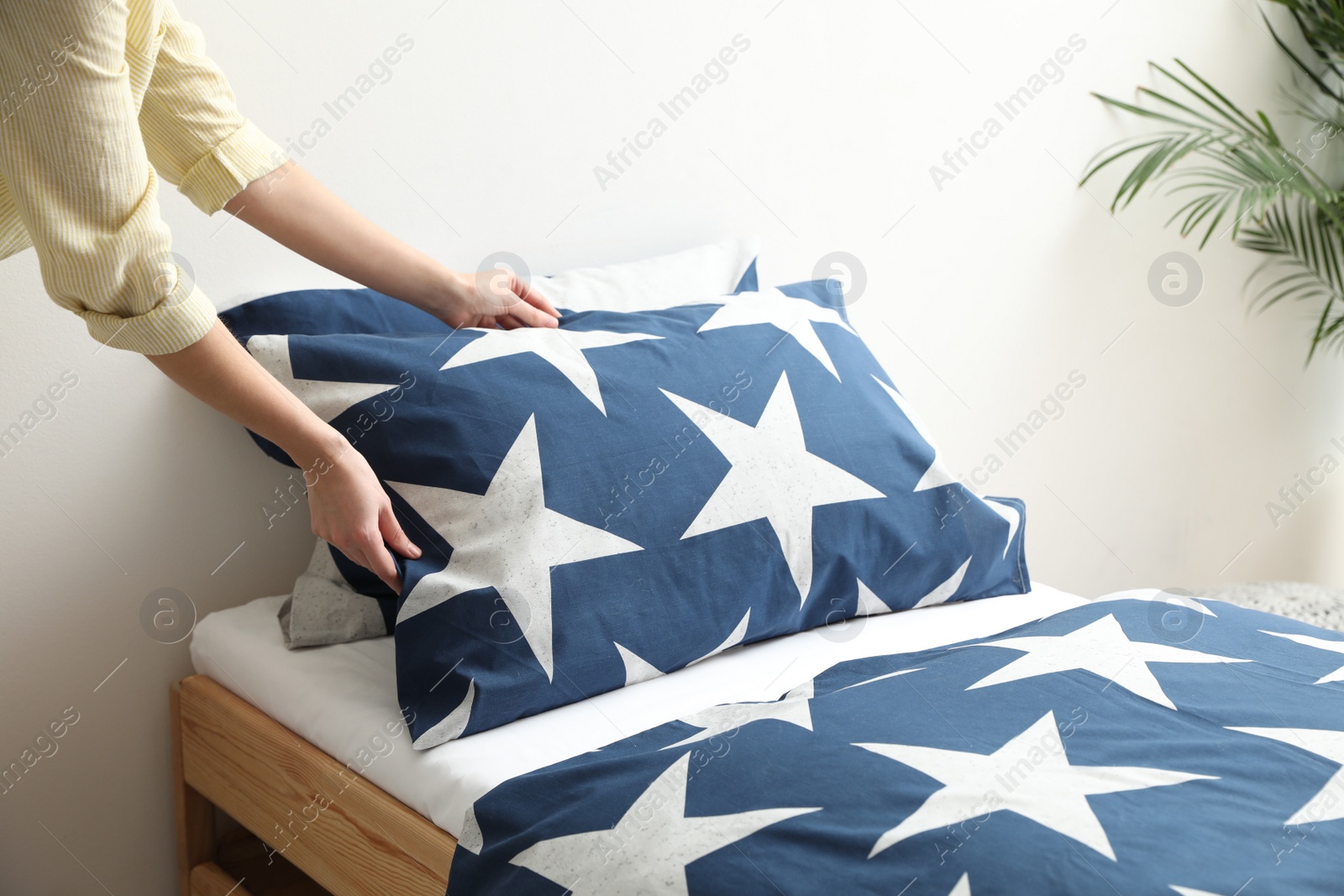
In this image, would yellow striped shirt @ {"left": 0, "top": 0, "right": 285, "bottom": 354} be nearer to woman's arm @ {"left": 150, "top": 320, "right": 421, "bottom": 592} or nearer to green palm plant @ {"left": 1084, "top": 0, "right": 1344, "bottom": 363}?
woman's arm @ {"left": 150, "top": 320, "right": 421, "bottom": 592}

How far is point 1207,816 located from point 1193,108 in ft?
5.98

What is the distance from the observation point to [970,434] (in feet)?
6.23

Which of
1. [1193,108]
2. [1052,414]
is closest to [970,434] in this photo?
[1052,414]

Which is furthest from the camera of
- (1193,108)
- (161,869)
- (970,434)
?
(1193,108)

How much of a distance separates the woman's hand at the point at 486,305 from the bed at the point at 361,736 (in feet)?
1.17

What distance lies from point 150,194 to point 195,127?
0.24m

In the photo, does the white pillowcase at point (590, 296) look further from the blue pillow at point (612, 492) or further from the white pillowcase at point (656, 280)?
the blue pillow at point (612, 492)

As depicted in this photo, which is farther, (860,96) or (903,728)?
(860,96)

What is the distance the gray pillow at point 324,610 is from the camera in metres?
1.01

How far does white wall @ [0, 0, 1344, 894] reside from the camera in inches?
42.2

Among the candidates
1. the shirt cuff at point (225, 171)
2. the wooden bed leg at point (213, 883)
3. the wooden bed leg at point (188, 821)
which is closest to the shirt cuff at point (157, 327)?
the shirt cuff at point (225, 171)

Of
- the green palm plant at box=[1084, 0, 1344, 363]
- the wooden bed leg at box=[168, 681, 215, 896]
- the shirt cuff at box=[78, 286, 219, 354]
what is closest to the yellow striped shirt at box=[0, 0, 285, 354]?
the shirt cuff at box=[78, 286, 219, 354]

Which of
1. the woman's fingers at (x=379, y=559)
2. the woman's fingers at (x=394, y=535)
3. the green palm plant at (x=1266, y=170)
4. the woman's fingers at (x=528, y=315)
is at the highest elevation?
the green palm plant at (x=1266, y=170)

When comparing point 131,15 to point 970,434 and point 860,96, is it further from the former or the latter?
point 970,434
